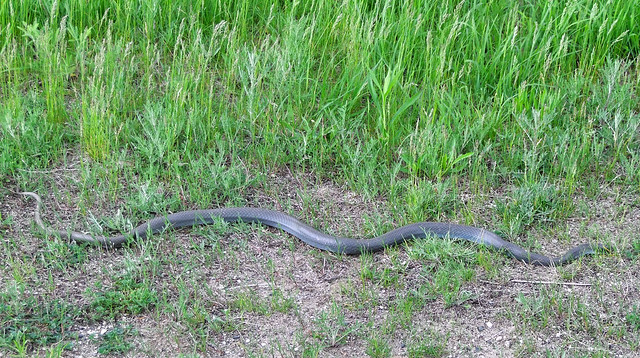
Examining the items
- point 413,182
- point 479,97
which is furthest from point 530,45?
point 413,182

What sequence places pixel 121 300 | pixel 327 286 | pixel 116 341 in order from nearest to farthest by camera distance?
pixel 116 341 → pixel 121 300 → pixel 327 286

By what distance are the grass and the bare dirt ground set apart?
1 cm

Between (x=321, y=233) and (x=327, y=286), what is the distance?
16.4 inches

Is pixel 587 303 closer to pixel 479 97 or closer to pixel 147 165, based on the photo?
pixel 479 97

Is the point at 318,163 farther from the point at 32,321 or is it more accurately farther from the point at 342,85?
the point at 32,321

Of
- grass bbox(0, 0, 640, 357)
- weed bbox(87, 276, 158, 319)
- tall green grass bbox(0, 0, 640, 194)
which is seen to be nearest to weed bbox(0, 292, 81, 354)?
grass bbox(0, 0, 640, 357)

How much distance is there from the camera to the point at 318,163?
550cm

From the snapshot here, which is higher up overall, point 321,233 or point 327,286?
point 321,233

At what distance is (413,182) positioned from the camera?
534 centimetres

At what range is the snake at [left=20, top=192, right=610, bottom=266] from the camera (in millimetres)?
4852

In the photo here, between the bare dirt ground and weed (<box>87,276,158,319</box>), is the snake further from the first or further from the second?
weed (<box>87,276,158,319</box>)

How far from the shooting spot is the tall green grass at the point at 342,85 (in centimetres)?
545

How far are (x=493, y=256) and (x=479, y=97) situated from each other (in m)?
1.48

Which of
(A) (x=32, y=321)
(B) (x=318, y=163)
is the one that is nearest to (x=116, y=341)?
(A) (x=32, y=321)
